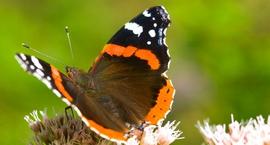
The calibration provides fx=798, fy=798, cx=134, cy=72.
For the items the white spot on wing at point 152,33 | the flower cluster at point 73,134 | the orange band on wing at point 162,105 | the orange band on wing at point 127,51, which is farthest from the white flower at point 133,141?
the white spot on wing at point 152,33

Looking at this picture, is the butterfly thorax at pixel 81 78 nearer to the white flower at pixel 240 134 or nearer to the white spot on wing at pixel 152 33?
the white spot on wing at pixel 152 33

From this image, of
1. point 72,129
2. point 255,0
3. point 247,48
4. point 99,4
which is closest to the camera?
point 72,129

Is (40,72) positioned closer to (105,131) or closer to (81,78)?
(105,131)

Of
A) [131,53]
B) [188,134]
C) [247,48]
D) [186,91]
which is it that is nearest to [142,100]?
[131,53]

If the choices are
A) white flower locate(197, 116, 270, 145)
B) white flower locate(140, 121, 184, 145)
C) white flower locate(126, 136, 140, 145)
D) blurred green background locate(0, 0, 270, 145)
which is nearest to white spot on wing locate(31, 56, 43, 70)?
white flower locate(126, 136, 140, 145)

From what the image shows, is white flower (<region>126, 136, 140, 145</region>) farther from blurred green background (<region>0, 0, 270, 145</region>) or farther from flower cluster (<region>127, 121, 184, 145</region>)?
blurred green background (<region>0, 0, 270, 145</region>)

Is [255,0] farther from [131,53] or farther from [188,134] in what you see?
[131,53]

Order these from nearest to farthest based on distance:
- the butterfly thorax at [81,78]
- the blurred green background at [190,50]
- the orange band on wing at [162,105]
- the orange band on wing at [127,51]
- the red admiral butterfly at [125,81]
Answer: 1. the red admiral butterfly at [125,81]
2. the orange band on wing at [162,105]
3. the butterfly thorax at [81,78]
4. the orange band on wing at [127,51]
5. the blurred green background at [190,50]
